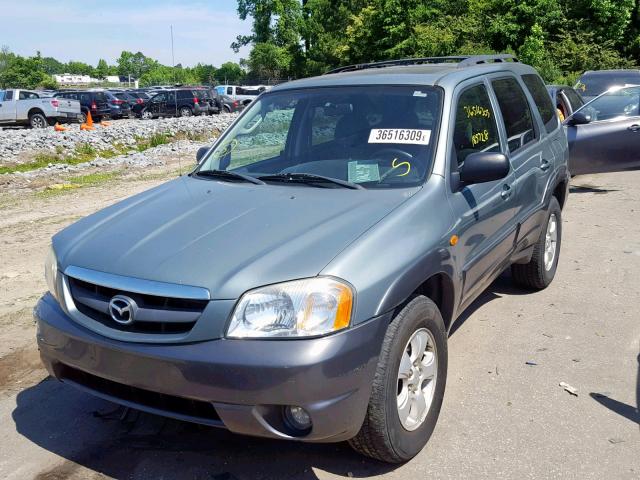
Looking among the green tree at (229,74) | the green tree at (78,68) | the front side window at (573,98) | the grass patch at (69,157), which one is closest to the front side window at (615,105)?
the front side window at (573,98)

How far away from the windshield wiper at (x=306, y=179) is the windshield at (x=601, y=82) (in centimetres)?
1178

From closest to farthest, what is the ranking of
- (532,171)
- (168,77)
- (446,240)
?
1. (446,240)
2. (532,171)
3. (168,77)

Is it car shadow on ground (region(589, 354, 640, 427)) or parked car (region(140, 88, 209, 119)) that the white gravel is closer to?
parked car (region(140, 88, 209, 119))

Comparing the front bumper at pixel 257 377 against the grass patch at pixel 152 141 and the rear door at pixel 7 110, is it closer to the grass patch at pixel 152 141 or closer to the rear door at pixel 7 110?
the grass patch at pixel 152 141

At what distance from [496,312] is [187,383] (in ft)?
10.6

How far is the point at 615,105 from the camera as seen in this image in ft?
32.3


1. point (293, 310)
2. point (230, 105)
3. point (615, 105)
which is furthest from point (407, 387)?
point (230, 105)

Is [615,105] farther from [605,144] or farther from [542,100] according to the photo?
[542,100]

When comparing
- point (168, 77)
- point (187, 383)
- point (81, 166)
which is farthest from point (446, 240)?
point (168, 77)

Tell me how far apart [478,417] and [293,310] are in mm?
1540

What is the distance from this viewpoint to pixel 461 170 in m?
3.78

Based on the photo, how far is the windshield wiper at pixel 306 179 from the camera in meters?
3.75

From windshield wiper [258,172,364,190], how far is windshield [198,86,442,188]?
0.08 m

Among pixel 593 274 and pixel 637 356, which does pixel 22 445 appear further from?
pixel 593 274
